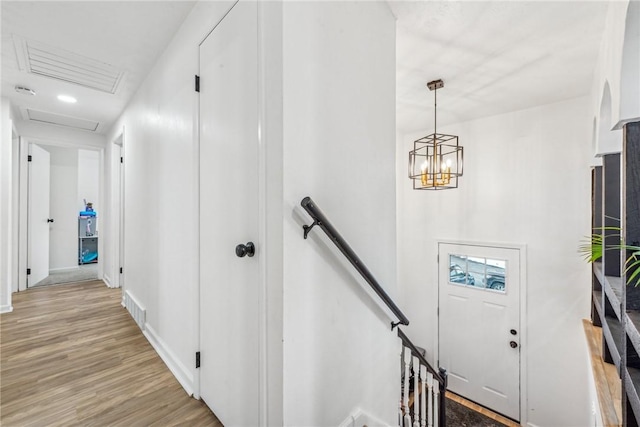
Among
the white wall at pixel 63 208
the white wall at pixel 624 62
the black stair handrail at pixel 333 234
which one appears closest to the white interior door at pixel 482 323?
the white wall at pixel 624 62

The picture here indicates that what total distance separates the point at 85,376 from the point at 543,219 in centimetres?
430

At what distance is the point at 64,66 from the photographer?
2344mm

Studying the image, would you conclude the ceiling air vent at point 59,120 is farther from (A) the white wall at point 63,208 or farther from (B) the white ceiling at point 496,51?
(B) the white ceiling at point 496,51

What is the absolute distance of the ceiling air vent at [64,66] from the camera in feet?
6.87

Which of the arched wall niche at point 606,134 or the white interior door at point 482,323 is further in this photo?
the white interior door at point 482,323

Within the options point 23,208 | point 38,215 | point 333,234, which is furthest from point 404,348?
point 38,215

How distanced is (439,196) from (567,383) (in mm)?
2428

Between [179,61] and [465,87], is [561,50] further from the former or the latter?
[179,61]

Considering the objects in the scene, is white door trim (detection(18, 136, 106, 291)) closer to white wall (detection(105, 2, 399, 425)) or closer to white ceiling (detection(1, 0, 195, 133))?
white ceiling (detection(1, 0, 195, 133))

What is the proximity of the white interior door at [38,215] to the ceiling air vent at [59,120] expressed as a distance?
0.47 m

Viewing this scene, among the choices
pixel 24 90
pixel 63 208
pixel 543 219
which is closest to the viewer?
pixel 24 90

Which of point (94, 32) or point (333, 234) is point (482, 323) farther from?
point (94, 32)

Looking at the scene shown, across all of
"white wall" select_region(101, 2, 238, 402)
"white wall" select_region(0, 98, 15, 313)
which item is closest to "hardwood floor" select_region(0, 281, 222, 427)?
"white wall" select_region(101, 2, 238, 402)

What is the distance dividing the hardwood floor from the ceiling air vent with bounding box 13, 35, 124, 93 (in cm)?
230
